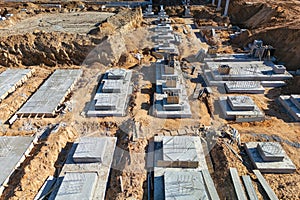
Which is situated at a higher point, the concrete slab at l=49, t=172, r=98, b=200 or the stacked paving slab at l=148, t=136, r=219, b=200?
the stacked paving slab at l=148, t=136, r=219, b=200

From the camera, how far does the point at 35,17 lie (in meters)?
24.5

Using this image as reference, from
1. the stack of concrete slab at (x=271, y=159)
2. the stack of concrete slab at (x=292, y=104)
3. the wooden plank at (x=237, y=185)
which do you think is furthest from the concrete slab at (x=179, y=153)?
the stack of concrete slab at (x=292, y=104)

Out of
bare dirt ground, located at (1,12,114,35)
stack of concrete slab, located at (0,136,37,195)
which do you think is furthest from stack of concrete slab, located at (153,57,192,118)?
bare dirt ground, located at (1,12,114,35)

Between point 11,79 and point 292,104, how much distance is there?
59.4 ft

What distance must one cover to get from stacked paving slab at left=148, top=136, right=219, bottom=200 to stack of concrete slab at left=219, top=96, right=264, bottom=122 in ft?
9.28

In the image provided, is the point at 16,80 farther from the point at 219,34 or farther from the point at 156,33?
the point at 219,34

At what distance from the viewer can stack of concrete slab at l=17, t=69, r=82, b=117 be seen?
42.7 ft

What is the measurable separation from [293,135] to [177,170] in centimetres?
646

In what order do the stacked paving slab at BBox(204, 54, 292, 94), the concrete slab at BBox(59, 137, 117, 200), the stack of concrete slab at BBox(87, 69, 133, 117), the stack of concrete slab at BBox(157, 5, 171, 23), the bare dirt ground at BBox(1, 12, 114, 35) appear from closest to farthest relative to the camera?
the concrete slab at BBox(59, 137, 117, 200), the stack of concrete slab at BBox(87, 69, 133, 117), the stacked paving slab at BBox(204, 54, 292, 94), the bare dirt ground at BBox(1, 12, 114, 35), the stack of concrete slab at BBox(157, 5, 171, 23)

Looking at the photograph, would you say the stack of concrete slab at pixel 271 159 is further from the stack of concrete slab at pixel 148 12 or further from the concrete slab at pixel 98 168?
the stack of concrete slab at pixel 148 12

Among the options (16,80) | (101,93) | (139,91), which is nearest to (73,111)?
(101,93)

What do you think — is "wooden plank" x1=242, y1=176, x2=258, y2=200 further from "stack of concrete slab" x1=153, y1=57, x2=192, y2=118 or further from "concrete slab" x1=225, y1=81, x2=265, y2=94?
"concrete slab" x1=225, y1=81, x2=265, y2=94

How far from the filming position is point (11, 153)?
10.4 meters

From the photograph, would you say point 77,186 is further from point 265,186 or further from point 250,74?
point 250,74
